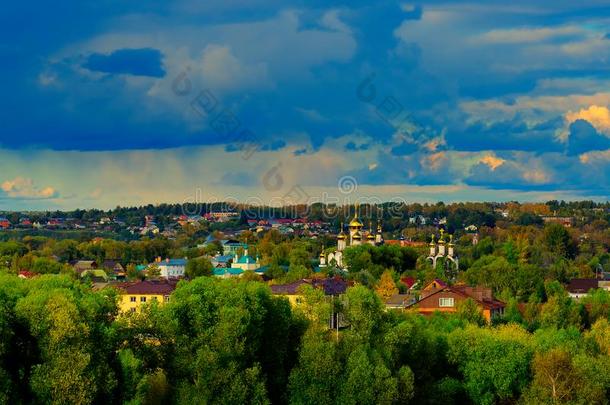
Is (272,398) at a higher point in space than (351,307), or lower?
lower

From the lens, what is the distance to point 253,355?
43.7 meters

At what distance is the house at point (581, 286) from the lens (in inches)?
3885

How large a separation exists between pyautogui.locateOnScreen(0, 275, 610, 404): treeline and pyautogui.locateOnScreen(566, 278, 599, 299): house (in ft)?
158

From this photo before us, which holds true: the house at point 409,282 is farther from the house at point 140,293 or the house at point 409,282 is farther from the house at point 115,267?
the house at point 115,267

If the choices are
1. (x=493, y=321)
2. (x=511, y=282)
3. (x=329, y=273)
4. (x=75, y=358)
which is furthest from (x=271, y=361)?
(x=329, y=273)

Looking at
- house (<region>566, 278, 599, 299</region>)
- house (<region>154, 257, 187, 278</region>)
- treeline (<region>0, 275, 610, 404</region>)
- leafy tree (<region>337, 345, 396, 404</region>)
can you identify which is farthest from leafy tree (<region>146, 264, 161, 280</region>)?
leafy tree (<region>337, 345, 396, 404</region>)

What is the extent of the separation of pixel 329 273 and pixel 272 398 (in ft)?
194

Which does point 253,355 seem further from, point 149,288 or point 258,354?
point 149,288

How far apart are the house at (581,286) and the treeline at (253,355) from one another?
158 feet

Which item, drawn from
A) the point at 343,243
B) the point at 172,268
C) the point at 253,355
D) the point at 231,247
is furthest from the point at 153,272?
the point at 253,355

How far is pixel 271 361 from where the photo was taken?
4481 centimetres

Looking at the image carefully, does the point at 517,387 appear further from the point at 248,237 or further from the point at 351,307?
the point at 248,237

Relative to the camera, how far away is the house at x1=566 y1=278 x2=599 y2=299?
324 ft

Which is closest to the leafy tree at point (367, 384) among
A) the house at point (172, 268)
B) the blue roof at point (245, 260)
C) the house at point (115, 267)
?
the house at point (115, 267)
